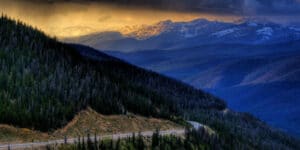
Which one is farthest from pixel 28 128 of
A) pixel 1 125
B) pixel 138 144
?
pixel 138 144

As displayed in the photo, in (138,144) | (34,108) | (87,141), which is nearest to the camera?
(87,141)

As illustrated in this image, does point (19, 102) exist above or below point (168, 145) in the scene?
above

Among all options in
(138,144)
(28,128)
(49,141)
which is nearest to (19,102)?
(28,128)

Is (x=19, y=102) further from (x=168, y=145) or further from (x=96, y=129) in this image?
(x=168, y=145)

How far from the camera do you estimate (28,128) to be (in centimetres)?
17888

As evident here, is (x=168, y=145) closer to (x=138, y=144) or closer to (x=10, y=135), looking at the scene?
(x=138, y=144)

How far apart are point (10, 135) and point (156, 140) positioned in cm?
4864

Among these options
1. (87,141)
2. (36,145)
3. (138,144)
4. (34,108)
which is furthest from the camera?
(34,108)

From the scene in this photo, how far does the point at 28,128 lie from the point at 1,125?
30.1ft

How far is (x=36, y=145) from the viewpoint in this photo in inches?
6216

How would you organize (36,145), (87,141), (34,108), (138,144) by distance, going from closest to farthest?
(36,145), (87,141), (138,144), (34,108)

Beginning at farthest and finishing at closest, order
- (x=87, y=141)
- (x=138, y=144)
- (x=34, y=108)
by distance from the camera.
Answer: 1. (x=34, y=108)
2. (x=138, y=144)
3. (x=87, y=141)

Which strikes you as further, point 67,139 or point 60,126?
point 60,126

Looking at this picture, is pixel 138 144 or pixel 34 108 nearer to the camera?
pixel 138 144
